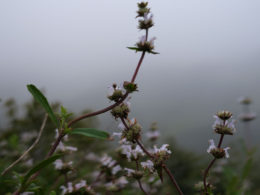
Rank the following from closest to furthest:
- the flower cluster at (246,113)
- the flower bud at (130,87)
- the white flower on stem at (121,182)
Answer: the flower bud at (130,87) → the white flower on stem at (121,182) → the flower cluster at (246,113)

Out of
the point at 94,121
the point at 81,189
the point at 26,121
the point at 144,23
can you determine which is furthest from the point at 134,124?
the point at 94,121

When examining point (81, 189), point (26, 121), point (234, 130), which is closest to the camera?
point (234, 130)

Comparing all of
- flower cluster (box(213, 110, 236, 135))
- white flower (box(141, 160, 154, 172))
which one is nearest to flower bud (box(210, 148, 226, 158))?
flower cluster (box(213, 110, 236, 135))

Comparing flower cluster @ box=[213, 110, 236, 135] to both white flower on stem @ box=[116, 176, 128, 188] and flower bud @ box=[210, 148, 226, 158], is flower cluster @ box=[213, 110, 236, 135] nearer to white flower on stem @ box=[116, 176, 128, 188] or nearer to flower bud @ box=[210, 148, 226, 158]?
flower bud @ box=[210, 148, 226, 158]

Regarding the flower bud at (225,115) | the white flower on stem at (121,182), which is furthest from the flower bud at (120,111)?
the white flower on stem at (121,182)

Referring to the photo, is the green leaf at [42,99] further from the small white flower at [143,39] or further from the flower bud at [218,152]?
the flower bud at [218,152]

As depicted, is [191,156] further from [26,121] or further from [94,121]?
[26,121]

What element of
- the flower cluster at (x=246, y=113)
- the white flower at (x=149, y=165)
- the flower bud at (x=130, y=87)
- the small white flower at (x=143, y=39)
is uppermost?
the flower cluster at (x=246, y=113)

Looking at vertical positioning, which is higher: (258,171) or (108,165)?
(258,171)

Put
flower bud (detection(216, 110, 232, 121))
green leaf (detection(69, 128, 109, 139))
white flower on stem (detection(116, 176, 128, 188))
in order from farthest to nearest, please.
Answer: white flower on stem (detection(116, 176, 128, 188)), flower bud (detection(216, 110, 232, 121)), green leaf (detection(69, 128, 109, 139))

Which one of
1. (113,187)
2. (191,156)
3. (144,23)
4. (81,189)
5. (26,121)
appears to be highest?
(191,156)

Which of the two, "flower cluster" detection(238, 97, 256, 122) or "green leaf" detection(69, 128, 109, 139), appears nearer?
"green leaf" detection(69, 128, 109, 139)
